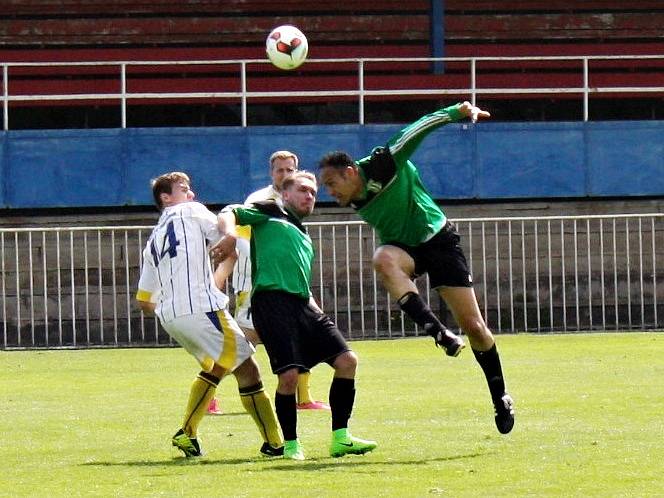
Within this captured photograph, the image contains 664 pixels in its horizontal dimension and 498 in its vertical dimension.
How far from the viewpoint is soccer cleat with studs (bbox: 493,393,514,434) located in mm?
9242

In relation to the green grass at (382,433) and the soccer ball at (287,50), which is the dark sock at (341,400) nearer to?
the green grass at (382,433)

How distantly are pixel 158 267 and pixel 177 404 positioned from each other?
121 inches

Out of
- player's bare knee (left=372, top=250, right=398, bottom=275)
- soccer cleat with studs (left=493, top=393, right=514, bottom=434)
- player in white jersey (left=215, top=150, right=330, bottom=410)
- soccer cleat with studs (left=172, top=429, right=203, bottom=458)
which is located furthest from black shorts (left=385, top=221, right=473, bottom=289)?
soccer cleat with studs (left=172, top=429, right=203, bottom=458)

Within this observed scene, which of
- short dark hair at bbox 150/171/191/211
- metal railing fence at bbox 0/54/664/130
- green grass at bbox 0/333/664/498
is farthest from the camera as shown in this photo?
metal railing fence at bbox 0/54/664/130

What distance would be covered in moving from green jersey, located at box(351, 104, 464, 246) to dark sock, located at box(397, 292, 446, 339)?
1.51ft

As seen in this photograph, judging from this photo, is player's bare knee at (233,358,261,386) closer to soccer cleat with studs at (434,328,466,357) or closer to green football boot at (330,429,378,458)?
green football boot at (330,429,378,458)

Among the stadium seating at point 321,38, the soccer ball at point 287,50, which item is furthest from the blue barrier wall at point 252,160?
the soccer ball at point 287,50

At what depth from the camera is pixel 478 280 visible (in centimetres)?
2073

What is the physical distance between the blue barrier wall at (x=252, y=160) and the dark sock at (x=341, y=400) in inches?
510

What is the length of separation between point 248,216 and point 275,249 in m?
0.23

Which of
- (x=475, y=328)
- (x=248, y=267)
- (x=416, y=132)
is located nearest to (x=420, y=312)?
(x=475, y=328)

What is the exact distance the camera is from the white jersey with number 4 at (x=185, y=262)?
9070 millimetres

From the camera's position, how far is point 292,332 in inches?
346

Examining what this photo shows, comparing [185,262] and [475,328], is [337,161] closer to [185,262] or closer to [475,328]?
[185,262]
